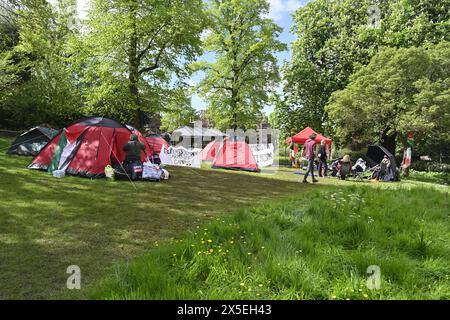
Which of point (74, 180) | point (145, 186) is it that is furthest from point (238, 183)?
point (74, 180)

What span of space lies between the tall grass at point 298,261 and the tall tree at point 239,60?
2203cm

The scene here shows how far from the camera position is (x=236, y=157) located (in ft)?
56.1

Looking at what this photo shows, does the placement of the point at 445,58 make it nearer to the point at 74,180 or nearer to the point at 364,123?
the point at 364,123

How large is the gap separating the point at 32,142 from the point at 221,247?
1449cm

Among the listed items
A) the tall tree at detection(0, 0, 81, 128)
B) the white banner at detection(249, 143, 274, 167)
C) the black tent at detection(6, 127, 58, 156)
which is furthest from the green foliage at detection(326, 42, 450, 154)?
the tall tree at detection(0, 0, 81, 128)

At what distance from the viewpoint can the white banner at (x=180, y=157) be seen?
17.3 meters

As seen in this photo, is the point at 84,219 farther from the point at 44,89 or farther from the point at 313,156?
the point at 44,89

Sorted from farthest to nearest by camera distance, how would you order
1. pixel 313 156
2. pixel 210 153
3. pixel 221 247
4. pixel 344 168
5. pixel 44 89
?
pixel 210 153, pixel 44 89, pixel 344 168, pixel 313 156, pixel 221 247

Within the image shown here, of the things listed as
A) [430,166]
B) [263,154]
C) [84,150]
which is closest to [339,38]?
[430,166]

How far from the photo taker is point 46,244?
14.9ft

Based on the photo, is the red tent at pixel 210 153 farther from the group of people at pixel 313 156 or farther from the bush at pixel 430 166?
the bush at pixel 430 166

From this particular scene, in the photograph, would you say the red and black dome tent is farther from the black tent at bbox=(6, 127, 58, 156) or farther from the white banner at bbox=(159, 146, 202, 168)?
the white banner at bbox=(159, 146, 202, 168)

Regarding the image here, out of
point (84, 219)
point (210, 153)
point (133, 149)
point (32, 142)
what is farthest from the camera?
point (210, 153)

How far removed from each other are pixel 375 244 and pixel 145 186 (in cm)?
729
